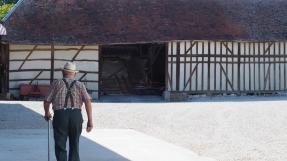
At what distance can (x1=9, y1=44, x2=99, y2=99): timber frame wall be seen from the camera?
Answer: 899 inches

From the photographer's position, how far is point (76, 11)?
24047mm

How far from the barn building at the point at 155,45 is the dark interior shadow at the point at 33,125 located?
165 inches

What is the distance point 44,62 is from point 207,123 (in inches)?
377

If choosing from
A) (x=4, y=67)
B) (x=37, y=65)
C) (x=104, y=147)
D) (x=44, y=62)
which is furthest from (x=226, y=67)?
(x=104, y=147)

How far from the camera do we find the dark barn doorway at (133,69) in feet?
85.4

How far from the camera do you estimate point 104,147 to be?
10914mm

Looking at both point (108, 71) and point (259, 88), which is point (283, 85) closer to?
point (259, 88)

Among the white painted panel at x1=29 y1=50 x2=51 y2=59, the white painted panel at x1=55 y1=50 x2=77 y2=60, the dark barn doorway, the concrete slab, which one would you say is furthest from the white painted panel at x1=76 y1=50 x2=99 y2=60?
the concrete slab

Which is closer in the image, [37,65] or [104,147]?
[104,147]

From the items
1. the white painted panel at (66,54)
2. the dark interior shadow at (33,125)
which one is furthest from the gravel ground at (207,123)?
the white painted panel at (66,54)

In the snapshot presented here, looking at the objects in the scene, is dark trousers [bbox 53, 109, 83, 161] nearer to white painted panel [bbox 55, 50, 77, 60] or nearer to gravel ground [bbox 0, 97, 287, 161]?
gravel ground [bbox 0, 97, 287, 161]

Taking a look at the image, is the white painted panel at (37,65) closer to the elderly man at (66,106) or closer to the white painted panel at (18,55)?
the white painted panel at (18,55)

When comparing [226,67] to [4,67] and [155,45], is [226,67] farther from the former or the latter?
[4,67]

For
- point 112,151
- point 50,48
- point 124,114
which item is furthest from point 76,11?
point 112,151
